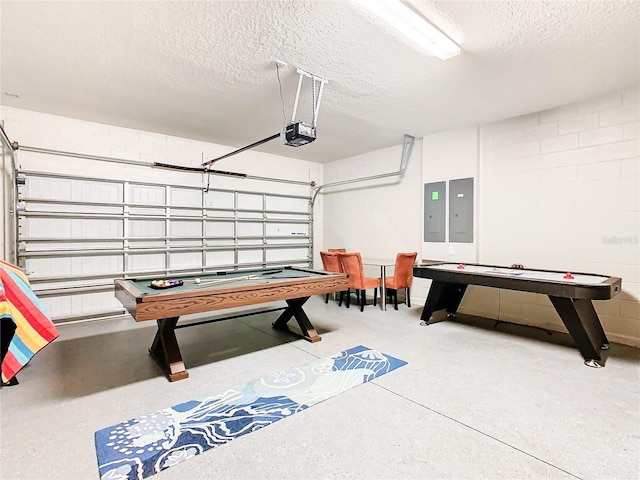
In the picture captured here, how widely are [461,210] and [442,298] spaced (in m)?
1.51

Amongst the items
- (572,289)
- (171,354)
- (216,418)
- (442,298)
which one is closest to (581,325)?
(572,289)

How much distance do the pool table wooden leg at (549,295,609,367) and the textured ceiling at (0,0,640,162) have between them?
2315 millimetres

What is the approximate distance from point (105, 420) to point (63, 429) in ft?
0.74

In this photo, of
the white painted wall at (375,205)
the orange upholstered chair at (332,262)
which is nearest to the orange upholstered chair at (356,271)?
the orange upholstered chair at (332,262)

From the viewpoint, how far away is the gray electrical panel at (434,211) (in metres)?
5.30

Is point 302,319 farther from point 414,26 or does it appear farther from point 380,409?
point 414,26

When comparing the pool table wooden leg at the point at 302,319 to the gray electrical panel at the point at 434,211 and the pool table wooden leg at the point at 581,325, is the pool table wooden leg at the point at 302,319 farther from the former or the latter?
the gray electrical panel at the point at 434,211

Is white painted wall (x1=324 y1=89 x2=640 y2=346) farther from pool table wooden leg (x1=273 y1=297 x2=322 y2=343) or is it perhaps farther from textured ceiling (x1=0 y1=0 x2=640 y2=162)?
pool table wooden leg (x1=273 y1=297 x2=322 y2=343)

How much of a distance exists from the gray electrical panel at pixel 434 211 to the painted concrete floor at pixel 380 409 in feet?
6.43

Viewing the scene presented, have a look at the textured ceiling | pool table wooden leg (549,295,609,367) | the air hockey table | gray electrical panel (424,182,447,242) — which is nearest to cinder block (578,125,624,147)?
the textured ceiling

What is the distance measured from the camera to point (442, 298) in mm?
4441

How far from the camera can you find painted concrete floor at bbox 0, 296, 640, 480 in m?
1.72

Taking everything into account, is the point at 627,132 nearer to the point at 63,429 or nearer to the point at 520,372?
the point at 520,372

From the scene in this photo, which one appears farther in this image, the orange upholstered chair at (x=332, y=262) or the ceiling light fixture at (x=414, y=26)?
the orange upholstered chair at (x=332, y=262)
